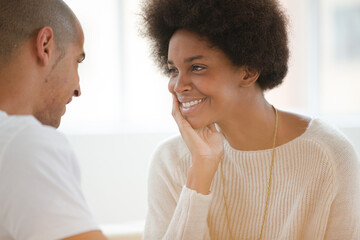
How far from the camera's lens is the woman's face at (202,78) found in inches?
A: 75.6

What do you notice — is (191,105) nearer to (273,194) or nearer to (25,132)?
(273,194)

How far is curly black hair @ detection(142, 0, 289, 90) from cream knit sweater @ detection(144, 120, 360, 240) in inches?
14.5

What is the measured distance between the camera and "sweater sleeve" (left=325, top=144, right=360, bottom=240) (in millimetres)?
1872

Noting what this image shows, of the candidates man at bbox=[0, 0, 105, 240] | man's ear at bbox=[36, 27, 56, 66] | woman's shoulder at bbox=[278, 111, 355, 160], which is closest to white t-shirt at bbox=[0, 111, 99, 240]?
man at bbox=[0, 0, 105, 240]

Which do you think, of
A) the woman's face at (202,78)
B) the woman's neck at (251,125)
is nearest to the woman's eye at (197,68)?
the woman's face at (202,78)

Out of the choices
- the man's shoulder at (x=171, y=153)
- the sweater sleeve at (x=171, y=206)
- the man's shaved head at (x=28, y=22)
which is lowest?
the sweater sleeve at (x=171, y=206)

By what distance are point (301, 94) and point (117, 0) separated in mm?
2314

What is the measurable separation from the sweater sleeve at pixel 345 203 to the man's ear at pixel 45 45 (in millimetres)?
1225

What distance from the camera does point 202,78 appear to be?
1.92 metres

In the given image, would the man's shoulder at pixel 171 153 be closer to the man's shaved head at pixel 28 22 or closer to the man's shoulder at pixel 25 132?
the man's shaved head at pixel 28 22

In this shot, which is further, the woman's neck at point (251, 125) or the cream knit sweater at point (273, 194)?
the woman's neck at point (251, 125)

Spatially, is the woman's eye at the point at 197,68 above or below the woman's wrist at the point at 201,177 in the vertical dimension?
above

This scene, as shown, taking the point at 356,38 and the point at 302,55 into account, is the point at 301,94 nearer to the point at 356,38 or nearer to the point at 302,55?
the point at 302,55

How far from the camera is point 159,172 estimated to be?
2137mm
